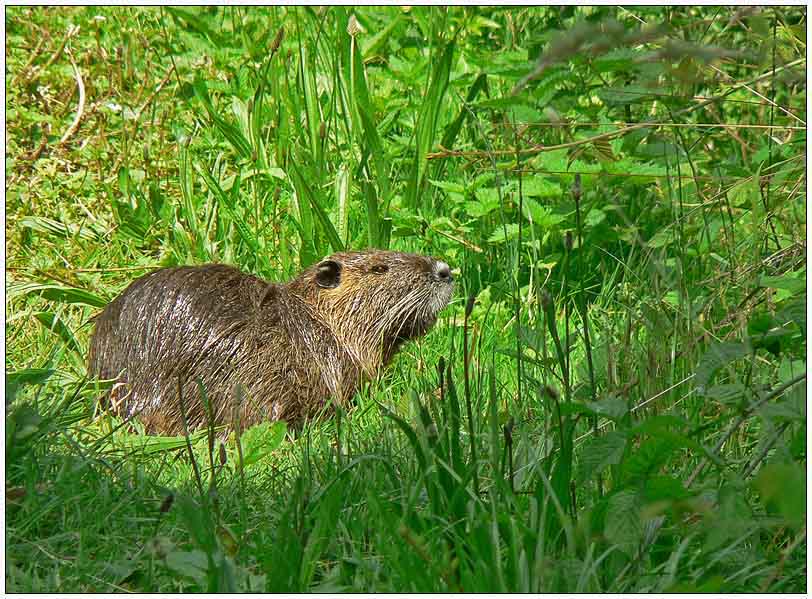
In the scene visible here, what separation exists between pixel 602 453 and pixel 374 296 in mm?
2212

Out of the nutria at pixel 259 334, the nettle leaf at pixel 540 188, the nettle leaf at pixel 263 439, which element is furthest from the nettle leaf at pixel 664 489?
the nettle leaf at pixel 540 188

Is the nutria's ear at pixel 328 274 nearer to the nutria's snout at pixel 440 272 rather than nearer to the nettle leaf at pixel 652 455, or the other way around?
the nutria's snout at pixel 440 272

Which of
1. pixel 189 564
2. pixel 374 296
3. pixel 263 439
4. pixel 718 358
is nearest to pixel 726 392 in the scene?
pixel 718 358

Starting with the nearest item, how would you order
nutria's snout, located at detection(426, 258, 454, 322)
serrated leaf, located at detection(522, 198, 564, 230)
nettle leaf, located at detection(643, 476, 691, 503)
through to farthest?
1. nettle leaf, located at detection(643, 476, 691, 503)
2. nutria's snout, located at detection(426, 258, 454, 322)
3. serrated leaf, located at detection(522, 198, 564, 230)

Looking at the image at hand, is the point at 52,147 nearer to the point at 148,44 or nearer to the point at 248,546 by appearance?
the point at 148,44

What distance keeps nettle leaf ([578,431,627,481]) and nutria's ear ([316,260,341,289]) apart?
222 centimetres

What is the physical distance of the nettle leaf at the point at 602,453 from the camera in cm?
210

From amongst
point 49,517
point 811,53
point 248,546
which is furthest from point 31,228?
point 811,53

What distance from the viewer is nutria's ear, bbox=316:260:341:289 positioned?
4211 millimetres

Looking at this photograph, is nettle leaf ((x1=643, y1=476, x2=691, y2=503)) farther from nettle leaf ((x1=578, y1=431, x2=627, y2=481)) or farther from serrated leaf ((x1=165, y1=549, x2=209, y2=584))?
serrated leaf ((x1=165, y1=549, x2=209, y2=584))

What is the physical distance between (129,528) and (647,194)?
121 inches

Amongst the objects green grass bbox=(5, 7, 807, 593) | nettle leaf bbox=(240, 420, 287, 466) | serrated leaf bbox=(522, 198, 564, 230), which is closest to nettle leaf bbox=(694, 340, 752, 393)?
green grass bbox=(5, 7, 807, 593)

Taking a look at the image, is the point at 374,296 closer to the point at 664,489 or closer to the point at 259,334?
the point at 259,334

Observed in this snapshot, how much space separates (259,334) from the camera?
3.81 metres
